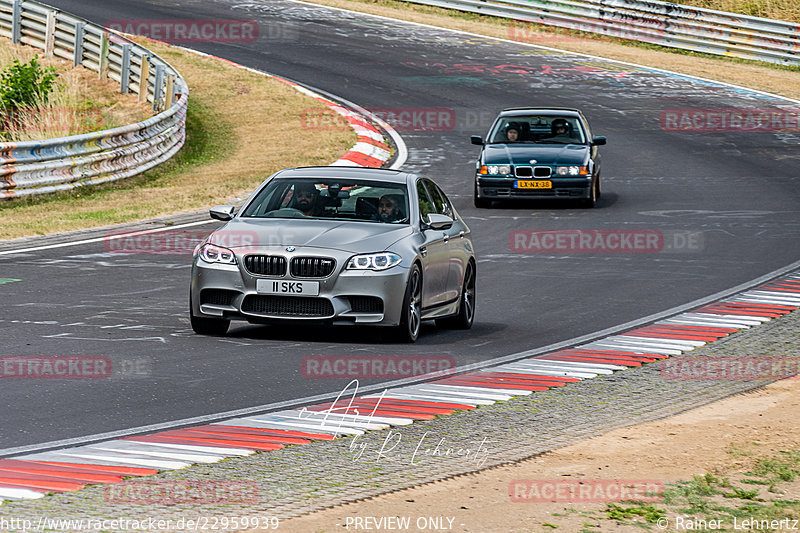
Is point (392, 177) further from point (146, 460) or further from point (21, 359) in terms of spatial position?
point (146, 460)

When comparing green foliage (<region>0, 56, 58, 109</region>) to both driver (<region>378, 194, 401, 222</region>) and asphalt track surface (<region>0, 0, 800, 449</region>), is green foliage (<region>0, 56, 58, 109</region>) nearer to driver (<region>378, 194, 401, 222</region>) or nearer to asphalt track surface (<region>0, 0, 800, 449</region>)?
asphalt track surface (<region>0, 0, 800, 449</region>)

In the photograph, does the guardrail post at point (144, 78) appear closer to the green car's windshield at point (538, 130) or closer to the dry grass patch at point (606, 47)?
the green car's windshield at point (538, 130)

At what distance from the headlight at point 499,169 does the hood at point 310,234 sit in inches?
428

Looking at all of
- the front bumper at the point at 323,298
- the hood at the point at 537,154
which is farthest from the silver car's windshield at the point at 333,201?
the hood at the point at 537,154

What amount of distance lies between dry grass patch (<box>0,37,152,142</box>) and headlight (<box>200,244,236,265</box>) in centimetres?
1495

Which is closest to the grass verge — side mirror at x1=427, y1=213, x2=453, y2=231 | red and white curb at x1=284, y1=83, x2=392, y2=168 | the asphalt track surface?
the asphalt track surface

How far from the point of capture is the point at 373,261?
38.0 feet

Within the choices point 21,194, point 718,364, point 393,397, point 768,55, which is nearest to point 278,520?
point 393,397

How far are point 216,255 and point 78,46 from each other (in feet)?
83.8

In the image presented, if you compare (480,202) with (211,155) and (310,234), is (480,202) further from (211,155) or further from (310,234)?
(310,234)

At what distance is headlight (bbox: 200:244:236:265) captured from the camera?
1164 cm

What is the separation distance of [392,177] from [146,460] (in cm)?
596

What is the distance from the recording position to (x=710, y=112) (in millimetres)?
35906

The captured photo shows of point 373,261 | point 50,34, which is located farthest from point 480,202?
point 50,34
